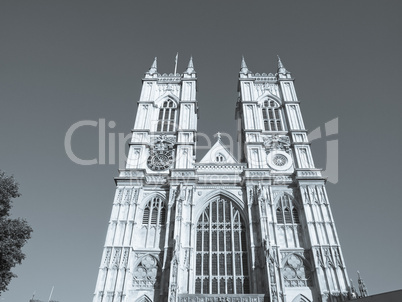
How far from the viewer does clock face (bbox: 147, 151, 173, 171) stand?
28.8m

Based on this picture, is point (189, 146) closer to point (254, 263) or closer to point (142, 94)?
point (142, 94)

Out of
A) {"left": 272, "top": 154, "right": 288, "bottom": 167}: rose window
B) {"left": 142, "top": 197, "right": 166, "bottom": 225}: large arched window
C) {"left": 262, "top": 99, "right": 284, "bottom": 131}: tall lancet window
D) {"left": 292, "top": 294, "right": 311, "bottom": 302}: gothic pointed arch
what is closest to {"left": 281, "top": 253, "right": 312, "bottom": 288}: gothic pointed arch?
{"left": 292, "top": 294, "right": 311, "bottom": 302}: gothic pointed arch

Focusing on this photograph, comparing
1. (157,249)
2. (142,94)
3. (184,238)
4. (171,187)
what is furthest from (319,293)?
(142,94)

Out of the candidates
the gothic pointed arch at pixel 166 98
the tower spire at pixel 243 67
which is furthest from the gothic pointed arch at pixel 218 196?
the tower spire at pixel 243 67

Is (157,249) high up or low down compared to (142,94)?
down

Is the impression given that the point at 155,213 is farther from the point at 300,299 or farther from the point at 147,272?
the point at 300,299

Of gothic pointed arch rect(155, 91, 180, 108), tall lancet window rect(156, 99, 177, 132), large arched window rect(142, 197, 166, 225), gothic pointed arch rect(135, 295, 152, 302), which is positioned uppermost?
gothic pointed arch rect(155, 91, 180, 108)

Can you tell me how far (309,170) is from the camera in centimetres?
2709

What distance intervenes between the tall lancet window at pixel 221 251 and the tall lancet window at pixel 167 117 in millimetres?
9898

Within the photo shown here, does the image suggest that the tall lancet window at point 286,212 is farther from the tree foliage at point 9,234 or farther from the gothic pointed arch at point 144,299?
the tree foliage at point 9,234

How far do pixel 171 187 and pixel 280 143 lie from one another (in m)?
11.6

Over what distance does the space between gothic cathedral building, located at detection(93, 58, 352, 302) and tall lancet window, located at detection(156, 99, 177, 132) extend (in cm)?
12

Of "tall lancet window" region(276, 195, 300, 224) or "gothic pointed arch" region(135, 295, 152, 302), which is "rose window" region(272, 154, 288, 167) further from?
"gothic pointed arch" region(135, 295, 152, 302)

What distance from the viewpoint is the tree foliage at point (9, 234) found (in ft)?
51.9
